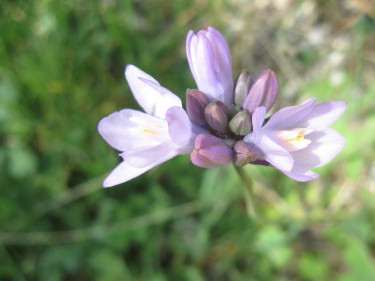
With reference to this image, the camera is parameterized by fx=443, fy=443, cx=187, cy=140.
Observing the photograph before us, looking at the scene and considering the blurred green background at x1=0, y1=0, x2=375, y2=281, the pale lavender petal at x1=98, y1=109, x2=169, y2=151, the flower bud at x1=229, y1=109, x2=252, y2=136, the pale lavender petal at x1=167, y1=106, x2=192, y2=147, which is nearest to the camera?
the pale lavender petal at x1=167, y1=106, x2=192, y2=147

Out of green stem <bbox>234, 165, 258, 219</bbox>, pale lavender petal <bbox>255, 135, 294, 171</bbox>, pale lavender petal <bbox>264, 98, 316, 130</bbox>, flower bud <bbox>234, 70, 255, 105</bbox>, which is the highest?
flower bud <bbox>234, 70, 255, 105</bbox>

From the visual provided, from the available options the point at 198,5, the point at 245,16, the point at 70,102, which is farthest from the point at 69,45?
the point at 245,16

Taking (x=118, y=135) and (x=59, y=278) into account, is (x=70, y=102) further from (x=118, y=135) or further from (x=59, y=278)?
(x=118, y=135)

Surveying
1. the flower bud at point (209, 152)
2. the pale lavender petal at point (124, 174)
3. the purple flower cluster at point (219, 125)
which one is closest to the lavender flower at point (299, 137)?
the purple flower cluster at point (219, 125)

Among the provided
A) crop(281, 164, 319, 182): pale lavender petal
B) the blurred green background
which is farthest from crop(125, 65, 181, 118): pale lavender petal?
the blurred green background

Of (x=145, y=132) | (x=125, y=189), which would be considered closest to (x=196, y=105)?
(x=145, y=132)

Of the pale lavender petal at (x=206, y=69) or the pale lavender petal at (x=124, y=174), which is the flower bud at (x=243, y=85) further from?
the pale lavender petal at (x=124, y=174)

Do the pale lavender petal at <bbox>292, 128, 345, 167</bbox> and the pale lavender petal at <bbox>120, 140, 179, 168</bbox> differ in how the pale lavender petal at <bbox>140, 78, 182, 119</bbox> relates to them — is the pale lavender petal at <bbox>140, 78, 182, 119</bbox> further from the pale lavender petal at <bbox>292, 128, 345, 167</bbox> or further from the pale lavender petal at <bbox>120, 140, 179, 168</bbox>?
the pale lavender petal at <bbox>292, 128, 345, 167</bbox>

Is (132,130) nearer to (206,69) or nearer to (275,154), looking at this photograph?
(206,69)
